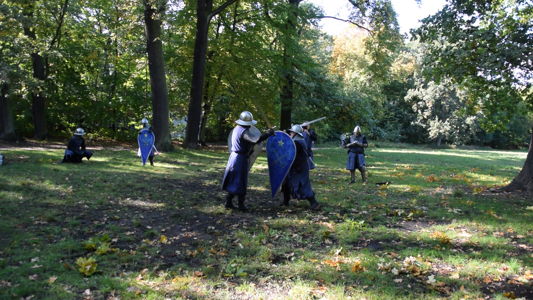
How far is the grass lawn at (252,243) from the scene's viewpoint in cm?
383

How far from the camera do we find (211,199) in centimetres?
829

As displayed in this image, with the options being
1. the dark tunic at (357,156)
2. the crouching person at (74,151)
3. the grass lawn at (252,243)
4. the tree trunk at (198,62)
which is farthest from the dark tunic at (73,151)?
the dark tunic at (357,156)

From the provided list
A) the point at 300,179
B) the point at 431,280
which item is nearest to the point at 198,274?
the point at 431,280

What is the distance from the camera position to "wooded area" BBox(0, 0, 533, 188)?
9227 millimetres

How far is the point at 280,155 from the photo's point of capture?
7.32 metres

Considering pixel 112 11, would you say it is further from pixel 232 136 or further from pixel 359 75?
pixel 359 75

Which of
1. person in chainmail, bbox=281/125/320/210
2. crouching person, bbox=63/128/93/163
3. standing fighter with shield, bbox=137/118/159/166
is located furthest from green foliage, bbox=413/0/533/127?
crouching person, bbox=63/128/93/163

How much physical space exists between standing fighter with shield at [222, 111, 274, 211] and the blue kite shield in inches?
14.9

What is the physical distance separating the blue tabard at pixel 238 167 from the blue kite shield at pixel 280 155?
50 centimetres

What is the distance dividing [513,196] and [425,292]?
20.9 feet

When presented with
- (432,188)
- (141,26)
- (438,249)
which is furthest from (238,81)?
(438,249)

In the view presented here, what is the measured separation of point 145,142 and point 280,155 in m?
6.40

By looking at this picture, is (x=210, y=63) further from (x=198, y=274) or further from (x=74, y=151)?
(x=198, y=274)

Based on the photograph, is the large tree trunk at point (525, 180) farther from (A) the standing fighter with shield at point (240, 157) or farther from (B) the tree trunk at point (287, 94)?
(B) the tree trunk at point (287, 94)
